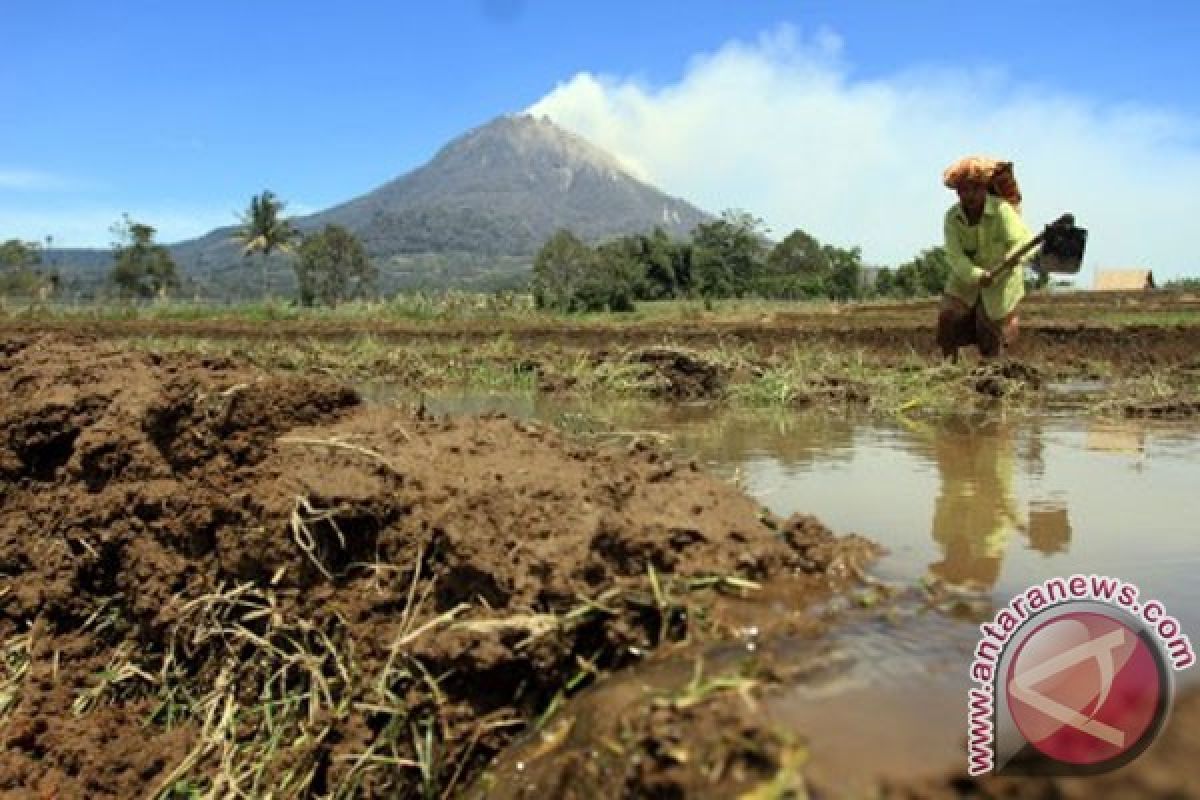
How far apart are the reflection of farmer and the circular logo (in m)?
0.61

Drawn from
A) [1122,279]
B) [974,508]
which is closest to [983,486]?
[974,508]

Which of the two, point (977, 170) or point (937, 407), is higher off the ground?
point (977, 170)

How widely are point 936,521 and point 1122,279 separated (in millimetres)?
54263

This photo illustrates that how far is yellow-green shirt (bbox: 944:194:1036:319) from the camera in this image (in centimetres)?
802

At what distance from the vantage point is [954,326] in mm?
8758

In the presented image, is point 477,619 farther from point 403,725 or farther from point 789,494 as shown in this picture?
point 789,494

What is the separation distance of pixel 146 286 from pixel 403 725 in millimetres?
85959

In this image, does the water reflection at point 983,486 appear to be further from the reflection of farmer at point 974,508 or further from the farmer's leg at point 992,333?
the farmer's leg at point 992,333

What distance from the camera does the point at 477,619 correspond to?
2135 millimetres

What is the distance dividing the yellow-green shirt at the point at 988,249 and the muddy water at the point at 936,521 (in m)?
1.92

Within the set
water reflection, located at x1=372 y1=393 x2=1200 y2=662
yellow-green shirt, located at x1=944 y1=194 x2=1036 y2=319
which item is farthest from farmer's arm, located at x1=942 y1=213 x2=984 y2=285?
water reflection, located at x1=372 y1=393 x2=1200 y2=662

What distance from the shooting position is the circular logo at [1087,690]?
4.99 ft

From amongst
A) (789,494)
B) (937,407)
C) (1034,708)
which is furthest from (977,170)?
(1034,708)

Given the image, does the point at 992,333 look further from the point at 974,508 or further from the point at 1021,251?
the point at 974,508
